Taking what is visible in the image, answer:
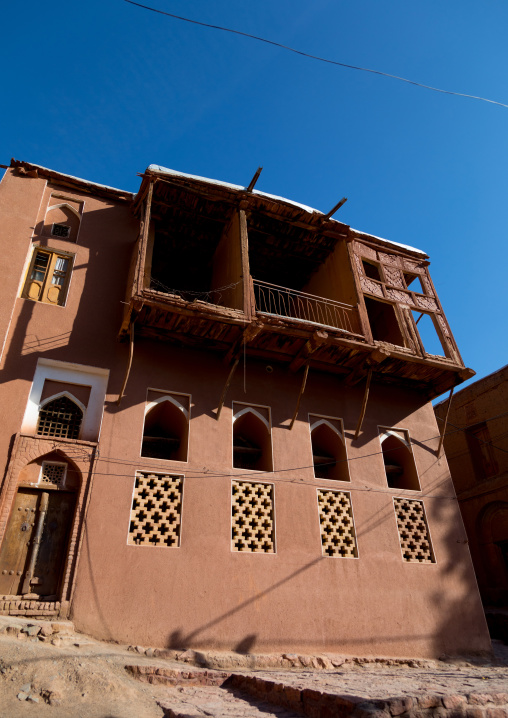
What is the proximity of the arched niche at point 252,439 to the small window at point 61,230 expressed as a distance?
551cm

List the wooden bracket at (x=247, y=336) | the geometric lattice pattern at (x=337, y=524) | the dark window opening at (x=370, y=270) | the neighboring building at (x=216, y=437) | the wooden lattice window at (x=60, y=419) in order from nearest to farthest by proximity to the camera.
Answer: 1. the neighboring building at (x=216, y=437)
2. the wooden lattice window at (x=60, y=419)
3. the geometric lattice pattern at (x=337, y=524)
4. the wooden bracket at (x=247, y=336)
5. the dark window opening at (x=370, y=270)

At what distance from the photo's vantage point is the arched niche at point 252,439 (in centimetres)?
1070

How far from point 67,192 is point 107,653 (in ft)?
31.9

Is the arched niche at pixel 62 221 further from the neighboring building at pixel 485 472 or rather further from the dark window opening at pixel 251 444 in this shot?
the neighboring building at pixel 485 472

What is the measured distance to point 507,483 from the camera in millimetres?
15672

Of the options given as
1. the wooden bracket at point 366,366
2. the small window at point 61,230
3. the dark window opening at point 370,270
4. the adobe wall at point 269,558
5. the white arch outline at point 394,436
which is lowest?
the adobe wall at point 269,558

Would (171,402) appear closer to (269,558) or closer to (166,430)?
(166,430)

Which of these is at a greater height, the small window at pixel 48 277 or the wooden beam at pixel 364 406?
the small window at pixel 48 277

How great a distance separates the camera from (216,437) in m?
10.1

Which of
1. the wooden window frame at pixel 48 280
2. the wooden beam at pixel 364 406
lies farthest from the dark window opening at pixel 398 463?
the wooden window frame at pixel 48 280

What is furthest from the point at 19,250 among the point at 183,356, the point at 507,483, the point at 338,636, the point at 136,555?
the point at 507,483

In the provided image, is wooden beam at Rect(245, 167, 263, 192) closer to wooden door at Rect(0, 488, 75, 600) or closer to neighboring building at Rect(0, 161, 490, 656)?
neighboring building at Rect(0, 161, 490, 656)

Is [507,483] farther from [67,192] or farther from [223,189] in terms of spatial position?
[67,192]

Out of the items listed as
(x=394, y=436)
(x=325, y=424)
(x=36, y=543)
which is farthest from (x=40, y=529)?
(x=394, y=436)
